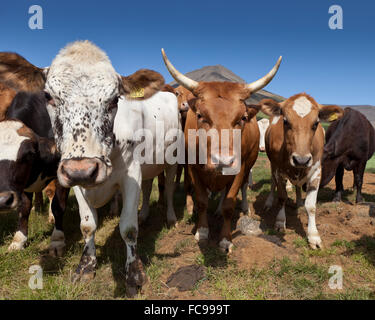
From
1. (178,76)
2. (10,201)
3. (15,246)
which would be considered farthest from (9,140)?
(178,76)

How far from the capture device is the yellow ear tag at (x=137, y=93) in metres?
2.92

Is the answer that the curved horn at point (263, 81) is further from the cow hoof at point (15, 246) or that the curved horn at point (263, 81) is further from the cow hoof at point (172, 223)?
the cow hoof at point (15, 246)

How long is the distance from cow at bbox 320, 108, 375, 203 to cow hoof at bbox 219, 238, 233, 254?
337 cm

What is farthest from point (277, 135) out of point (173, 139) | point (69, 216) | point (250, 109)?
point (69, 216)

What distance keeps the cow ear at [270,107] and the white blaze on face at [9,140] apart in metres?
3.36

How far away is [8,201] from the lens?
271 cm

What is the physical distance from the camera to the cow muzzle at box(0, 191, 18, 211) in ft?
8.77

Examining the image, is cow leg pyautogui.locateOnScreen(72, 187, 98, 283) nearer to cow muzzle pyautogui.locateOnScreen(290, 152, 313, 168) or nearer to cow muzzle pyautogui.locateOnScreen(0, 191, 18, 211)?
cow muzzle pyautogui.locateOnScreen(0, 191, 18, 211)

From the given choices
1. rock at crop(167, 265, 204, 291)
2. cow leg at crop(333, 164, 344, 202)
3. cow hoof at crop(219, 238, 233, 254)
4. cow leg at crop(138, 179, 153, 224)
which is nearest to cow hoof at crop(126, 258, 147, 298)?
rock at crop(167, 265, 204, 291)

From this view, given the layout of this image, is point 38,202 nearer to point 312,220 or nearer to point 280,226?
point 280,226

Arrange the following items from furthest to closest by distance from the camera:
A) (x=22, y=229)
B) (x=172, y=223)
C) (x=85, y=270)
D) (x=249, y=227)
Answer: (x=172, y=223) < (x=249, y=227) < (x=22, y=229) < (x=85, y=270)

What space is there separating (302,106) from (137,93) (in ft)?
8.10

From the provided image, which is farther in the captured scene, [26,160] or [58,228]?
[58,228]
